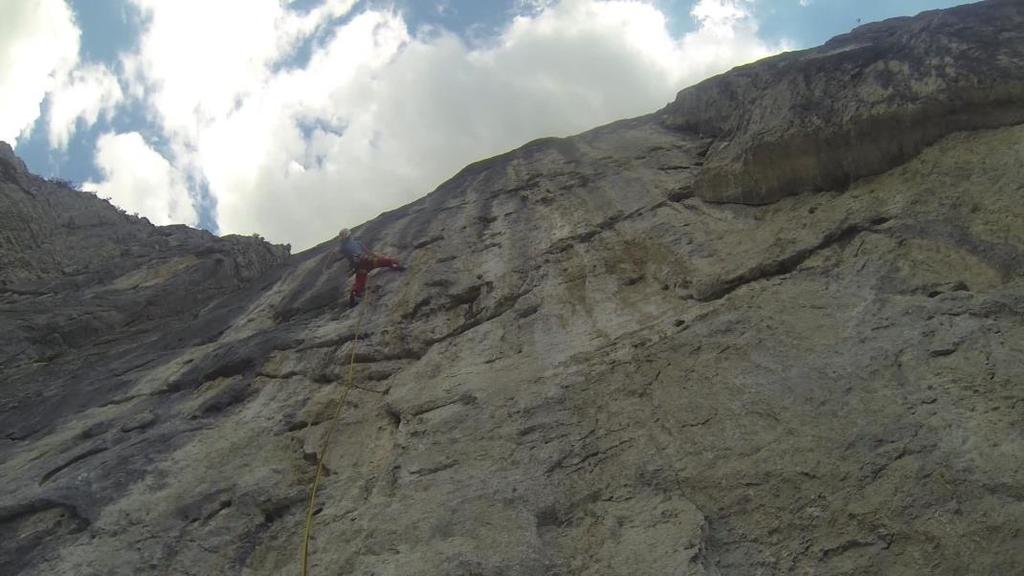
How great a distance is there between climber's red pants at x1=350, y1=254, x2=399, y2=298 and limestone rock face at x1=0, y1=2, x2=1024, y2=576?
0.58 feet

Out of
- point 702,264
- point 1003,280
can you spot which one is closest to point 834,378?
point 1003,280

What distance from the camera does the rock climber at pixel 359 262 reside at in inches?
360

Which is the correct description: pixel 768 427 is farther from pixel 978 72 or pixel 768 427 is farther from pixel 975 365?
pixel 978 72

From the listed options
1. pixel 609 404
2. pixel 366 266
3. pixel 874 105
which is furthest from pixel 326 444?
pixel 874 105

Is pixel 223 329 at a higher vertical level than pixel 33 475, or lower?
higher

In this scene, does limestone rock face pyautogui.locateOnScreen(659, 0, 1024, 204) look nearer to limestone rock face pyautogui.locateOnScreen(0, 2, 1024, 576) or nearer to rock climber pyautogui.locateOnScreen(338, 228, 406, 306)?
limestone rock face pyautogui.locateOnScreen(0, 2, 1024, 576)

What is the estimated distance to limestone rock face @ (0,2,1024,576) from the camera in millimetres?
4035

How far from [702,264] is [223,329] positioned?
252 inches

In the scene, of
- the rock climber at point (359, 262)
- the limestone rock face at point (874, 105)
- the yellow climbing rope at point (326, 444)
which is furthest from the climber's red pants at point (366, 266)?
the limestone rock face at point (874, 105)

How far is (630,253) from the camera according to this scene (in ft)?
24.7

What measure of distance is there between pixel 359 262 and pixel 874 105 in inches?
239

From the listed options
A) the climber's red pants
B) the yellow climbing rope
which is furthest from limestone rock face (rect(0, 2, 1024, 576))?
the climber's red pants

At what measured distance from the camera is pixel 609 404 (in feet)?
17.6

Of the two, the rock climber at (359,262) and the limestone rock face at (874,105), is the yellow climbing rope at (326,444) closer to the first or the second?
the rock climber at (359,262)
